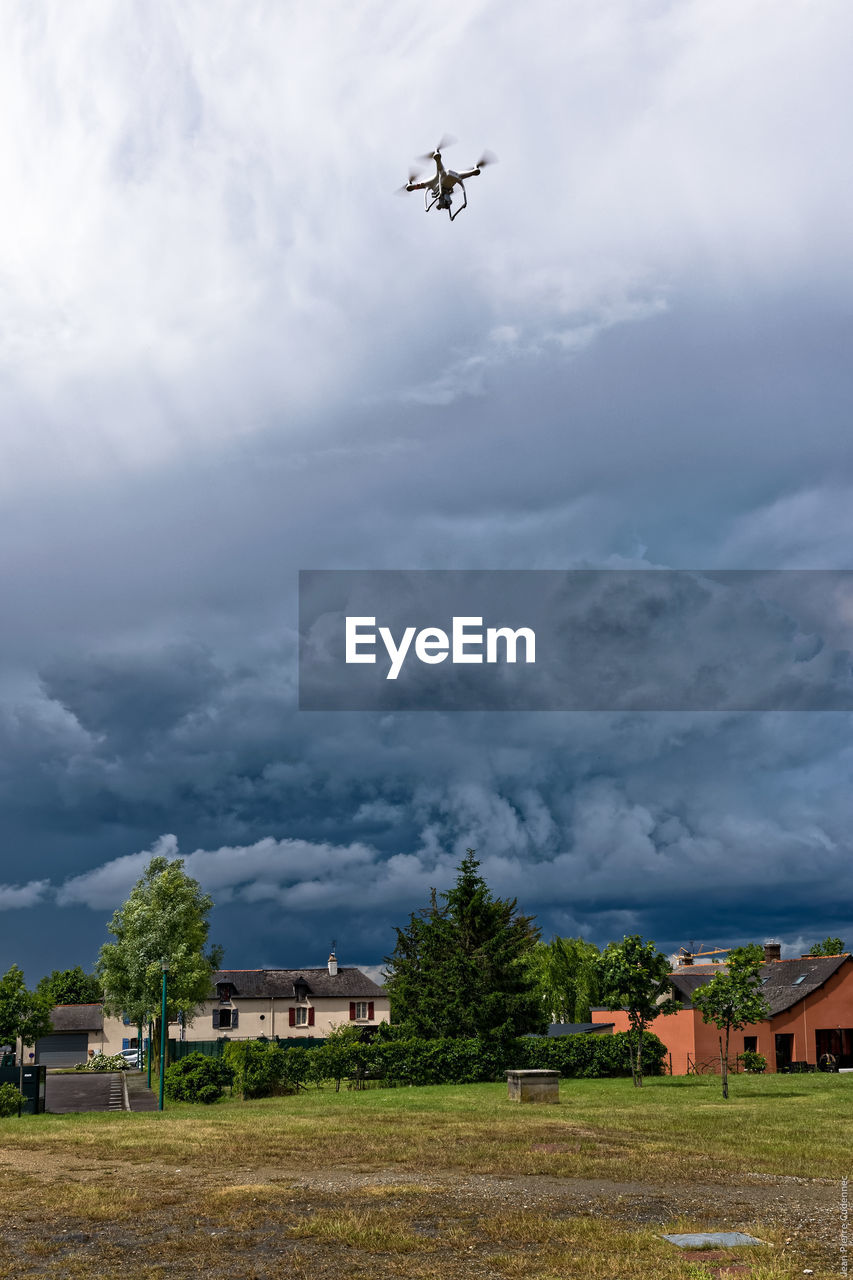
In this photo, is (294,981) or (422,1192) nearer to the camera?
(422,1192)

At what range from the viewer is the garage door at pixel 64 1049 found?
8750 cm

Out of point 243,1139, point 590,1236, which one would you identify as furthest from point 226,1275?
point 243,1139

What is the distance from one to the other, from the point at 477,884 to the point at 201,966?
1724 centimetres

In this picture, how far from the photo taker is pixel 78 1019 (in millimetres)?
89062

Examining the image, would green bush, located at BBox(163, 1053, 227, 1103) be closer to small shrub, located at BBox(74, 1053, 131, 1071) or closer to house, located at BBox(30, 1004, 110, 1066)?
small shrub, located at BBox(74, 1053, 131, 1071)

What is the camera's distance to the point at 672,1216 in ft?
50.4

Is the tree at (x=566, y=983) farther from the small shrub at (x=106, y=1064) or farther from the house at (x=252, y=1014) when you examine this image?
the small shrub at (x=106, y=1064)

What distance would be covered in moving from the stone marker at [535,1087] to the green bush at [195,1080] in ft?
39.3

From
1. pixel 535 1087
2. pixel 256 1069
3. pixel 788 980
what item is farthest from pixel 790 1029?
pixel 256 1069

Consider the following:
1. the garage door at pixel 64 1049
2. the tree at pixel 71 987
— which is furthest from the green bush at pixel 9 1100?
the tree at pixel 71 987

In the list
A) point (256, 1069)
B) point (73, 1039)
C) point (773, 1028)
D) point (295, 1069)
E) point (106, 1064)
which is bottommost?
point (73, 1039)

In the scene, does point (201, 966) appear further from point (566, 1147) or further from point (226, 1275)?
point (226, 1275)

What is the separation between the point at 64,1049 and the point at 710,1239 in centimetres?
8645

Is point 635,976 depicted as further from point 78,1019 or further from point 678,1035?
point 78,1019
